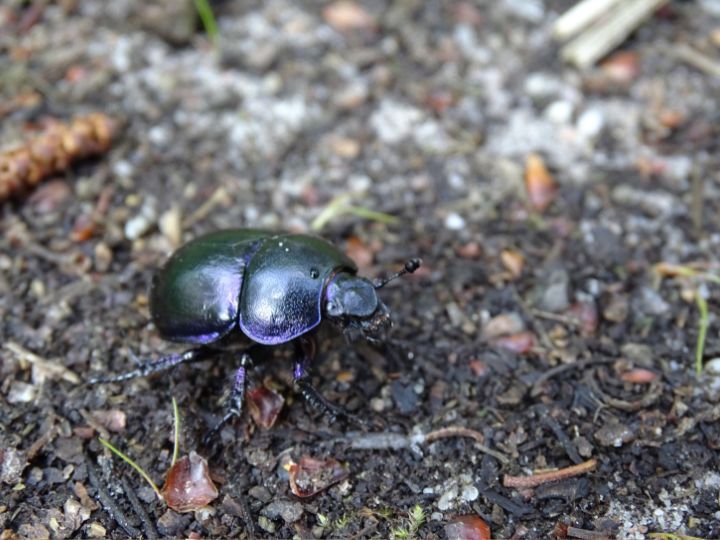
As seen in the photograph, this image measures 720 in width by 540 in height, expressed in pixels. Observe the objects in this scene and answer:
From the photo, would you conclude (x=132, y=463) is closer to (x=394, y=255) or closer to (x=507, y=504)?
(x=507, y=504)

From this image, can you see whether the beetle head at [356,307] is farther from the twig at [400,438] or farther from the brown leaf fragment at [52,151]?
the brown leaf fragment at [52,151]

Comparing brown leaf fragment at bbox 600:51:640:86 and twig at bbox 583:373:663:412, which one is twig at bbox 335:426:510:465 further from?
brown leaf fragment at bbox 600:51:640:86

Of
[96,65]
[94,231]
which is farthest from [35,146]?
[96,65]

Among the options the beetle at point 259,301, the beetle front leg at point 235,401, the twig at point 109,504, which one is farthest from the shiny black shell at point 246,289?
the twig at point 109,504

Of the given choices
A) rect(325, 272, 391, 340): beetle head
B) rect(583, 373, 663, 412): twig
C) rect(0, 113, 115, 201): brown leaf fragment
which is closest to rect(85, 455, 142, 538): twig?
rect(325, 272, 391, 340): beetle head

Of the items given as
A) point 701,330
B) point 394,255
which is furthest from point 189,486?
point 701,330

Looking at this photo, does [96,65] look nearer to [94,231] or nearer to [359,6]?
[94,231]
